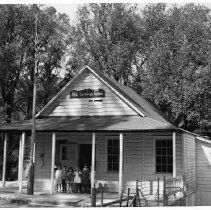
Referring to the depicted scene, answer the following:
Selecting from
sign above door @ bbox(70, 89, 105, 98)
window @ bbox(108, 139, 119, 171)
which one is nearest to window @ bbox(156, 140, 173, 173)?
window @ bbox(108, 139, 119, 171)

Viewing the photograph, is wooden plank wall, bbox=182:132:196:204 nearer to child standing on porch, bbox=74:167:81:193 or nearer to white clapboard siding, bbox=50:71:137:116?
white clapboard siding, bbox=50:71:137:116

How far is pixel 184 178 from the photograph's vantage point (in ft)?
61.5

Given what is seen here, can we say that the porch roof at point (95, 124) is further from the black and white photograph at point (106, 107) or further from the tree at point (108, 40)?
the tree at point (108, 40)

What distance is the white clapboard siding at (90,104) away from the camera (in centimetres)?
2075

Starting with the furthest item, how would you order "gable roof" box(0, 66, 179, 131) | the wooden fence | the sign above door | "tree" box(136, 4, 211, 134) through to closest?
"tree" box(136, 4, 211, 134) → the sign above door → "gable roof" box(0, 66, 179, 131) → the wooden fence

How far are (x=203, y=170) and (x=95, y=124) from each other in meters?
7.97

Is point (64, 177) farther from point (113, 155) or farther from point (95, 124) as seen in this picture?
point (95, 124)

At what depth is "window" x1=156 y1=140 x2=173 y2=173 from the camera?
19828mm

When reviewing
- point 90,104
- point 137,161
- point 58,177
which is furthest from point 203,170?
point 58,177

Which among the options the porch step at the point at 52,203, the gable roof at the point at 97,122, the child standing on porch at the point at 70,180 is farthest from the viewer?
the child standing on porch at the point at 70,180

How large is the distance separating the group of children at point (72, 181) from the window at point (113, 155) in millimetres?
1648

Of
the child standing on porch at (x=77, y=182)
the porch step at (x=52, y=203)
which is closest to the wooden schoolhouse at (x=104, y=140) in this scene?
the child standing on porch at (x=77, y=182)

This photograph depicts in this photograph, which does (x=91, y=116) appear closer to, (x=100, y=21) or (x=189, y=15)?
(x=189, y=15)

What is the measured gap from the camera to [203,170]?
76.6 ft
